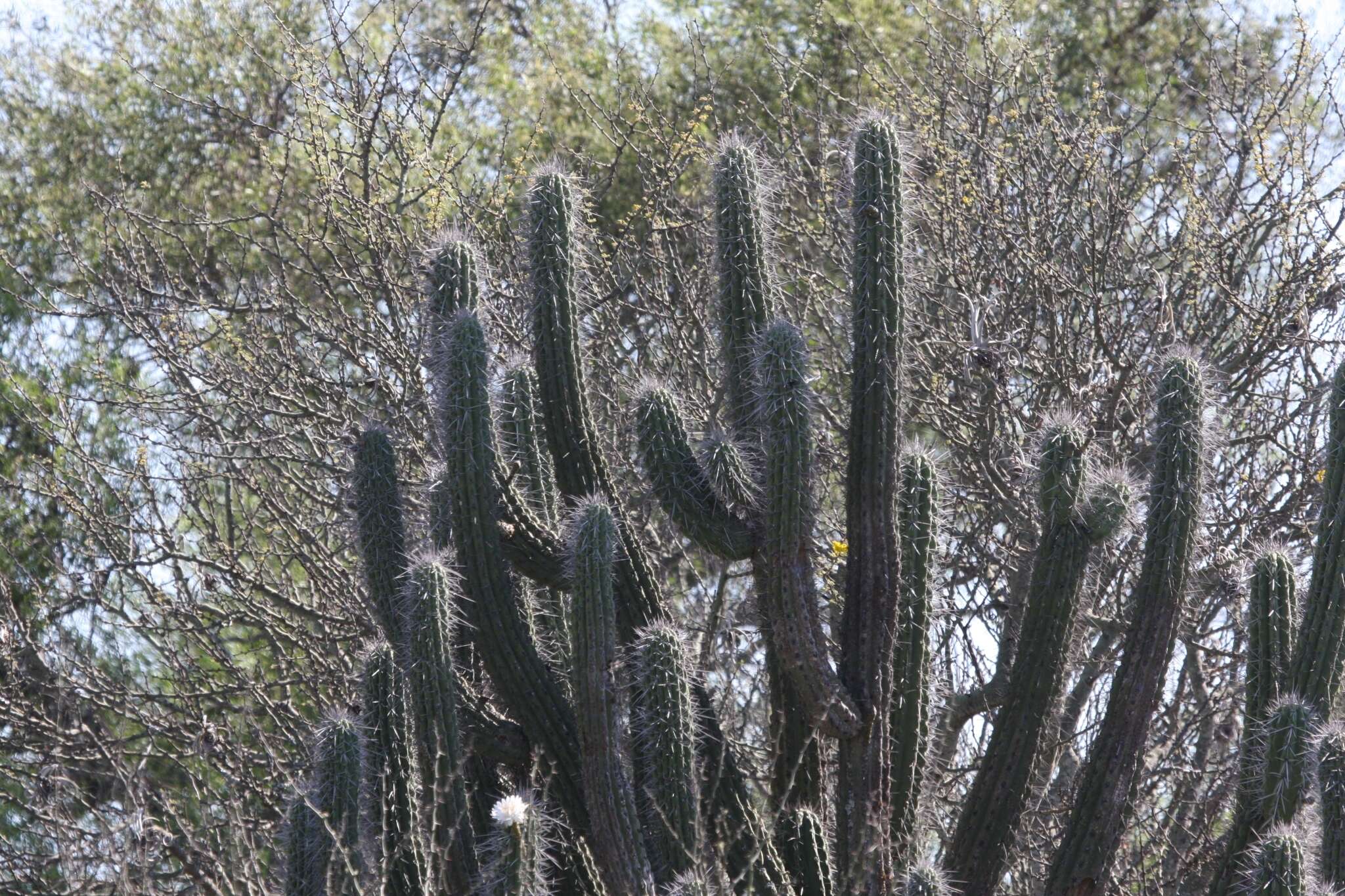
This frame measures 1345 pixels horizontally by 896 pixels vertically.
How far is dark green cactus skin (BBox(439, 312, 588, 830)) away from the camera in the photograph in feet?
16.5

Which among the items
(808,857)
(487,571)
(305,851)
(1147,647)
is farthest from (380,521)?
(1147,647)

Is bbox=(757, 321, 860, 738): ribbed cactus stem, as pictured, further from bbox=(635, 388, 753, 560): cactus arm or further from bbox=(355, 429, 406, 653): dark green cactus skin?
bbox=(355, 429, 406, 653): dark green cactus skin

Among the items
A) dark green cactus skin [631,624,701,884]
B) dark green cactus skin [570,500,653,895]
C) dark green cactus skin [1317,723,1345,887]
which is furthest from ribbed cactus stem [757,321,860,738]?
dark green cactus skin [1317,723,1345,887]

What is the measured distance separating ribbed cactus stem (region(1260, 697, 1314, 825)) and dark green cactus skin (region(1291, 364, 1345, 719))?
0.33 ft

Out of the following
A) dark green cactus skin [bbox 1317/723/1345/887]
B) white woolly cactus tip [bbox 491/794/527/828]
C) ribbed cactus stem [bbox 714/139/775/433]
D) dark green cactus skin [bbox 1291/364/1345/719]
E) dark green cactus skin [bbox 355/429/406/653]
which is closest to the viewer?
white woolly cactus tip [bbox 491/794/527/828]

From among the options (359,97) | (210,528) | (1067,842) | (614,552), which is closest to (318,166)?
(359,97)

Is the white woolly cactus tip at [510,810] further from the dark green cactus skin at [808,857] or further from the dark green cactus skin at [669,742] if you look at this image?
the dark green cactus skin at [808,857]

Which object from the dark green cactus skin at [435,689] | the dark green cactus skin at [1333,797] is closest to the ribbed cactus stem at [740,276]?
the dark green cactus skin at [435,689]

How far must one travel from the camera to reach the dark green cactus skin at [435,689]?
4816mm

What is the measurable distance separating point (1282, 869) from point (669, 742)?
1.58 meters

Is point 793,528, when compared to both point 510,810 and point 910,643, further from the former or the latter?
point 510,810

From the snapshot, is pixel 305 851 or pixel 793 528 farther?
pixel 793 528

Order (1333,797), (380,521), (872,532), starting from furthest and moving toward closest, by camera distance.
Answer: (380,521), (872,532), (1333,797)

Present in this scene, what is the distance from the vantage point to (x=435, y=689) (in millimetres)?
4828
